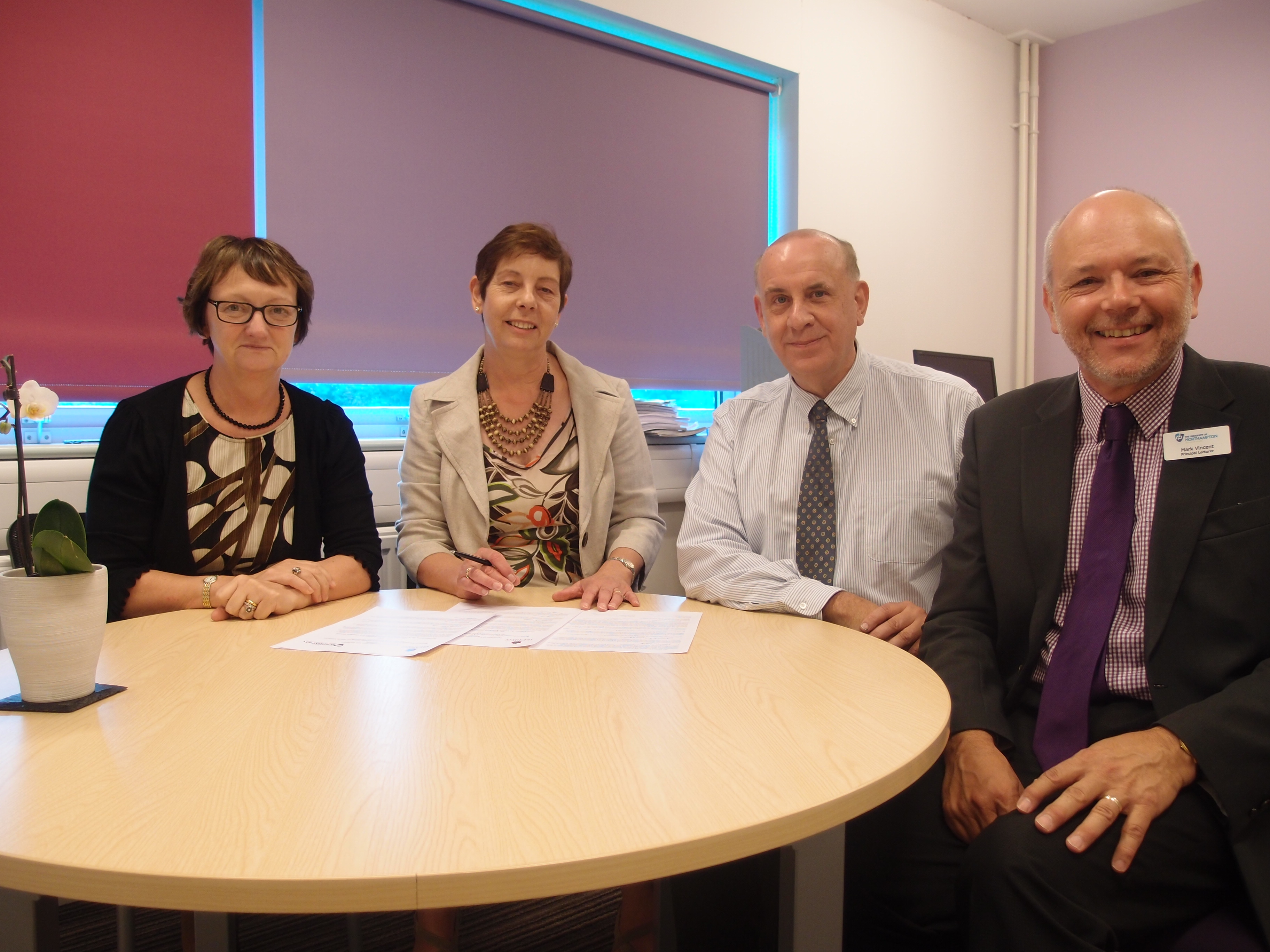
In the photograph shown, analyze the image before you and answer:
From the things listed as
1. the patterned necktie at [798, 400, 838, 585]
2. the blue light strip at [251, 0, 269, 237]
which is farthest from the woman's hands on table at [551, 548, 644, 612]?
the blue light strip at [251, 0, 269, 237]

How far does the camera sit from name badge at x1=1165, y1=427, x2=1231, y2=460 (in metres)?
1.22

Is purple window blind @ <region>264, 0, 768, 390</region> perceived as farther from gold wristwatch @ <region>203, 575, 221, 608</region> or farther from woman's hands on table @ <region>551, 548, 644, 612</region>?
woman's hands on table @ <region>551, 548, 644, 612</region>

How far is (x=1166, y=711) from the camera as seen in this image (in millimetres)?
1171

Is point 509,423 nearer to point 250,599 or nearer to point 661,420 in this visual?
point 250,599

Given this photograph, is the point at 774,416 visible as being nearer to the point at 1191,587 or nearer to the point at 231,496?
the point at 1191,587

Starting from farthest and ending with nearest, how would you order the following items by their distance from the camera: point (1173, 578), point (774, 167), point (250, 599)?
point (774, 167) → point (250, 599) → point (1173, 578)

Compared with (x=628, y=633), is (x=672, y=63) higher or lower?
higher

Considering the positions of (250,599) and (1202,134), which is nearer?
(250,599)

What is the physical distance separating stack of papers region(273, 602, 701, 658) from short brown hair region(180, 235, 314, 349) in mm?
808

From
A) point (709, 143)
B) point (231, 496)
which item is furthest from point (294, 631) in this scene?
point (709, 143)

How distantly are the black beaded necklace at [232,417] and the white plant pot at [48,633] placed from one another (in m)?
0.83

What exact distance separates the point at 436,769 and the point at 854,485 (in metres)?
1.27

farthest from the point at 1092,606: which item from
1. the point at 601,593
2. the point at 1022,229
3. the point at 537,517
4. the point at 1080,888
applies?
the point at 1022,229

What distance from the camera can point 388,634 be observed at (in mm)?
→ 1303
